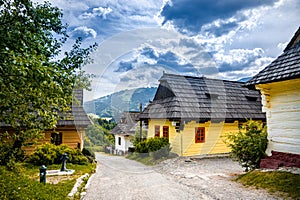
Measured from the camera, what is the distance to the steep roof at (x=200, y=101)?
13188 mm

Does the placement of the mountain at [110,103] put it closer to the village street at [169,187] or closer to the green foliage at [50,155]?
the village street at [169,187]

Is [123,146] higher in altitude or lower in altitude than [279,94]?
lower

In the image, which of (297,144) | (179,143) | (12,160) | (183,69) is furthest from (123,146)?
(12,160)

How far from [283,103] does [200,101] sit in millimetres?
7608

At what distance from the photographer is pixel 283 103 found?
260 inches

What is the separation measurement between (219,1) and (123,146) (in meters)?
12.5

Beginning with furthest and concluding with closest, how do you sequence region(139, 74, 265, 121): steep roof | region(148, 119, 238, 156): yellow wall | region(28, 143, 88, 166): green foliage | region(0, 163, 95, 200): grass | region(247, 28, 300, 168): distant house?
region(139, 74, 265, 121): steep roof → region(148, 119, 238, 156): yellow wall → region(28, 143, 88, 166): green foliage → region(247, 28, 300, 168): distant house → region(0, 163, 95, 200): grass

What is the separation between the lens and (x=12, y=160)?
3.58 metres

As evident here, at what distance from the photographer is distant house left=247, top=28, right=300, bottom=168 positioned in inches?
A: 244

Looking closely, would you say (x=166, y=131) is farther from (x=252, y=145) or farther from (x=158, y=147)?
(x=252, y=145)

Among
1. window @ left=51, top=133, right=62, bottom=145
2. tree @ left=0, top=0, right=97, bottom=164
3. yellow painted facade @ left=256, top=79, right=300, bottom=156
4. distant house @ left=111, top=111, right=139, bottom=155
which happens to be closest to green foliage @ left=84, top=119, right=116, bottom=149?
window @ left=51, top=133, right=62, bottom=145

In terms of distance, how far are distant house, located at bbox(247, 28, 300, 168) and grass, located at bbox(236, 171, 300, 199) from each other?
0.44 meters

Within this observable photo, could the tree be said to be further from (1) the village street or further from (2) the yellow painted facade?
(2) the yellow painted facade

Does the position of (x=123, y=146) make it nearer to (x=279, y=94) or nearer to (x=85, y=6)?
(x=85, y=6)
